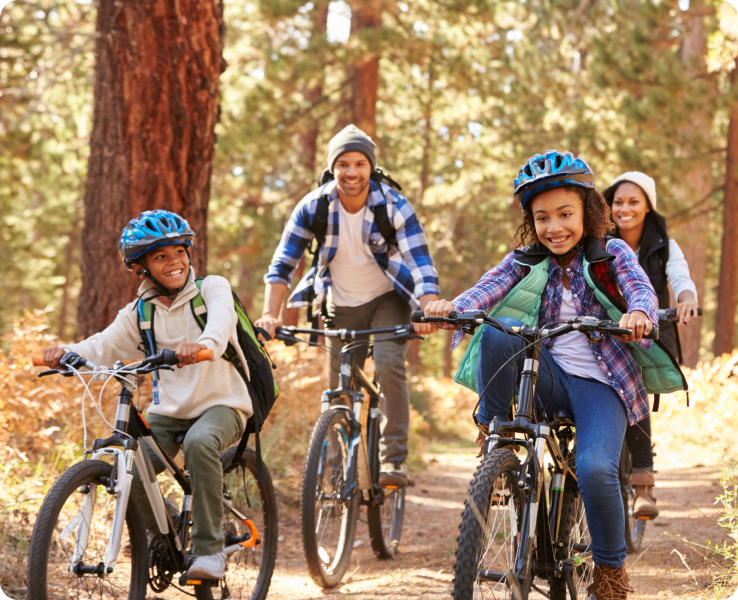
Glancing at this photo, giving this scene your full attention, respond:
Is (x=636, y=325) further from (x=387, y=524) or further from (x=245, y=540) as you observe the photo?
(x=387, y=524)

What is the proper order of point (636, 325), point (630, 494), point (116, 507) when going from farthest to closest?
point (630, 494) → point (116, 507) → point (636, 325)

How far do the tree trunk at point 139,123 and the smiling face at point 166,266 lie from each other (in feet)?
8.70

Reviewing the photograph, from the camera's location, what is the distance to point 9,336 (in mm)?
6492

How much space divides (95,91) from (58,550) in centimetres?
404

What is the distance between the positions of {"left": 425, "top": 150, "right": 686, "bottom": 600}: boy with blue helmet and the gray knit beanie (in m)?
1.65

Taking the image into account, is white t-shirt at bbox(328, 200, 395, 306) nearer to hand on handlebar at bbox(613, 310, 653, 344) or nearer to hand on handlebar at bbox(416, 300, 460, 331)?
hand on handlebar at bbox(416, 300, 460, 331)

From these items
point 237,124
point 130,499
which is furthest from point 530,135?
point 130,499

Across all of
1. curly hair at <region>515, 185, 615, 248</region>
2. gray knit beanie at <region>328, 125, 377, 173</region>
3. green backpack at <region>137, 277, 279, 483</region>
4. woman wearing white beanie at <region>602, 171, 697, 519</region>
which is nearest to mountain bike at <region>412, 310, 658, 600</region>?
curly hair at <region>515, 185, 615, 248</region>

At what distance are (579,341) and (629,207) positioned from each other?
2438 mm

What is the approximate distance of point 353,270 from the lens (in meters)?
5.39

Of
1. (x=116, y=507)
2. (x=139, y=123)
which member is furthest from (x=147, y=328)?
(x=139, y=123)

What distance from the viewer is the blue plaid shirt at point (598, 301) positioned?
3.39 metres

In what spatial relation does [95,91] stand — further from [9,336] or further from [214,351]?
[214,351]

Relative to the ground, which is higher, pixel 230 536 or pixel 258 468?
pixel 258 468
